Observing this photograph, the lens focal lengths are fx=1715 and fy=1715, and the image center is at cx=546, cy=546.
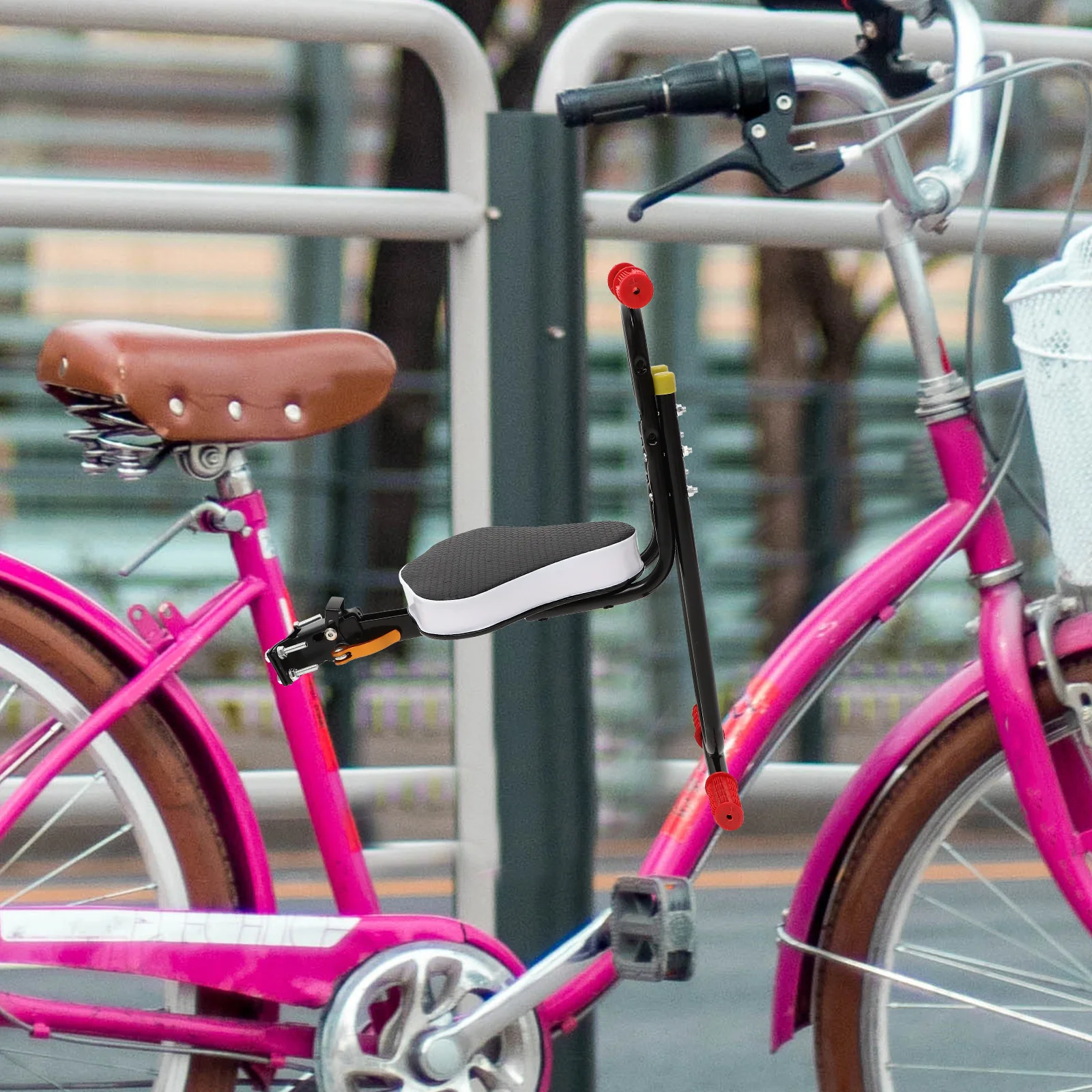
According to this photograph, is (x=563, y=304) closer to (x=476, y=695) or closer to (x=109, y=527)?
(x=476, y=695)

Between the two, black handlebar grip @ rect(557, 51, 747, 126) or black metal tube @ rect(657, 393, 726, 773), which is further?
black metal tube @ rect(657, 393, 726, 773)

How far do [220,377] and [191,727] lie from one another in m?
0.33

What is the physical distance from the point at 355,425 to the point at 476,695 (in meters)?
2.65

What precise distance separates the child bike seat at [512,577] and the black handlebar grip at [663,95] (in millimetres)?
367

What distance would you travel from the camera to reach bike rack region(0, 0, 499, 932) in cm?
173

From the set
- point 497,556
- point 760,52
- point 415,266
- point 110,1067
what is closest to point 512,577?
point 497,556

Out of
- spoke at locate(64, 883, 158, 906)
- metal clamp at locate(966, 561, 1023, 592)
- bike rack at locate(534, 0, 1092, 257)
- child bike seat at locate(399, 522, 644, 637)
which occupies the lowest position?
spoke at locate(64, 883, 158, 906)

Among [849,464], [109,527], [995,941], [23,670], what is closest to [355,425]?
[109,527]

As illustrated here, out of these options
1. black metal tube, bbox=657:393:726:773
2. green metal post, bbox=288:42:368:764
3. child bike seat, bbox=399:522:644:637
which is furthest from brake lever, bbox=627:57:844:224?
green metal post, bbox=288:42:368:764

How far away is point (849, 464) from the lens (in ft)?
15.9

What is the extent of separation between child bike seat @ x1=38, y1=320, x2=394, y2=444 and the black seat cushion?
171 millimetres

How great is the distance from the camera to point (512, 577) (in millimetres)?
1516

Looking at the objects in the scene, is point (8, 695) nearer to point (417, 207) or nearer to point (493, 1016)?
point (493, 1016)

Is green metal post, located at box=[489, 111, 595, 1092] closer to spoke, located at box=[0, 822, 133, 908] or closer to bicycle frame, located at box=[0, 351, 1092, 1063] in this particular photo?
bicycle frame, located at box=[0, 351, 1092, 1063]
